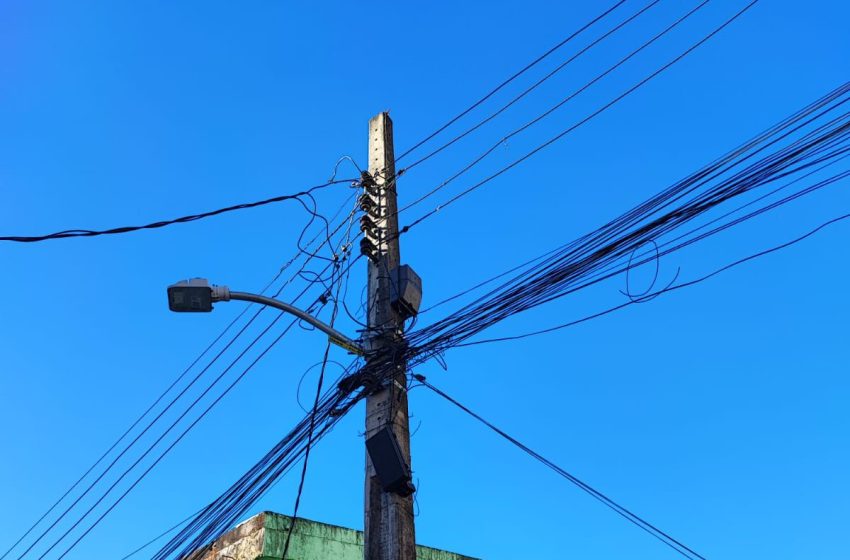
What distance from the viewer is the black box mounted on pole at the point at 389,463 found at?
6316 mm

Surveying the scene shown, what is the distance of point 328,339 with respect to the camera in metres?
7.55

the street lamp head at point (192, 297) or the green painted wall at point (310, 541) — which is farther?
A: the green painted wall at point (310, 541)

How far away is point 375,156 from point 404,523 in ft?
13.1

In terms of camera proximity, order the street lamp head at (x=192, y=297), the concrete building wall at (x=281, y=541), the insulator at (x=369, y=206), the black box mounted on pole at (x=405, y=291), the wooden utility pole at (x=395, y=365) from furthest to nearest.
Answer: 1. the concrete building wall at (x=281, y=541)
2. the insulator at (x=369, y=206)
3. the black box mounted on pole at (x=405, y=291)
4. the street lamp head at (x=192, y=297)
5. the wooden utility pole at (x=395, y=365)

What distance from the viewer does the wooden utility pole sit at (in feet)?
20.5

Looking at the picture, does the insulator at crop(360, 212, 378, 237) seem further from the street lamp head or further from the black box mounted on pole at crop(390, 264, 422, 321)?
the street lamp head

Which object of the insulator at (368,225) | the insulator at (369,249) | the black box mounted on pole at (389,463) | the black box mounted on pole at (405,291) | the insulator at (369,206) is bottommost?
the black box mounted on pole at (389,463)

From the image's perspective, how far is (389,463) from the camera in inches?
252

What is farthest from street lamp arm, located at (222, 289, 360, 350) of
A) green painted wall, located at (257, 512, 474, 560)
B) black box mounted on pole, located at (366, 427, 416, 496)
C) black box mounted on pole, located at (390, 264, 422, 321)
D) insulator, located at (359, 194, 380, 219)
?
green painted wall, located at (257, 512, 474, 560)

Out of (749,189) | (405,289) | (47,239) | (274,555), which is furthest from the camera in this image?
(274,555)

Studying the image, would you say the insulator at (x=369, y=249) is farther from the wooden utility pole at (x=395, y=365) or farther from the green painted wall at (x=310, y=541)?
the green painted wall at (x=310, y=541)

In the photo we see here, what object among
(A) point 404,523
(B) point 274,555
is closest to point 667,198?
(A) point 404,523

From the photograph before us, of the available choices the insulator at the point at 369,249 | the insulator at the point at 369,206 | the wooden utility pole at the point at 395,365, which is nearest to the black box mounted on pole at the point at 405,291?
the wooden utility pole at the point at 395,365

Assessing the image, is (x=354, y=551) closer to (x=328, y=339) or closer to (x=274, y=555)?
(x=274, y=555)
